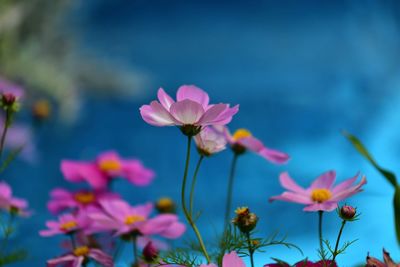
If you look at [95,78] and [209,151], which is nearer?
[209,151]

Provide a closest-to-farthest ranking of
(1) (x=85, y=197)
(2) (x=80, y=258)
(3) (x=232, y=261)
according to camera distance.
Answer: (3) (x=232, y=261), (2) (x=80, y=258), (1) (x=85, y=197)

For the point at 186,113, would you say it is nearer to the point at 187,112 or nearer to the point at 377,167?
the point at 187,112

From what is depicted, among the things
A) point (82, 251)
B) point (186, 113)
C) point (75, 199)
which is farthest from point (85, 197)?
point (186, 113)

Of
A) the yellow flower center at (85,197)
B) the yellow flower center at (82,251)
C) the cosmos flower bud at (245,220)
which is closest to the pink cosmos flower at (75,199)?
the yellow flower center at (85,197)

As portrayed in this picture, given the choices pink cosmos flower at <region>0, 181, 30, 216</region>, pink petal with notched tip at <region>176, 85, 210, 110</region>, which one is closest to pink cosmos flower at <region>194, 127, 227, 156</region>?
pink petal with notched tip at <region>176, 85, 210, 110</region>

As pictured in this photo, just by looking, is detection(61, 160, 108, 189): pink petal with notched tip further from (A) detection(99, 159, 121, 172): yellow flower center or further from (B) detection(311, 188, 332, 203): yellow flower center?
(B) detection(311, 188, 332, 203): yellow flower center

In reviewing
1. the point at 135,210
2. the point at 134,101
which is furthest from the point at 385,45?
the point at 135,210

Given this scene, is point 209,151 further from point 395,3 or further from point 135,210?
point 395,3

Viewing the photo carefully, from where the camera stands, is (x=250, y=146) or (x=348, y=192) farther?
(x=250, y=146)
